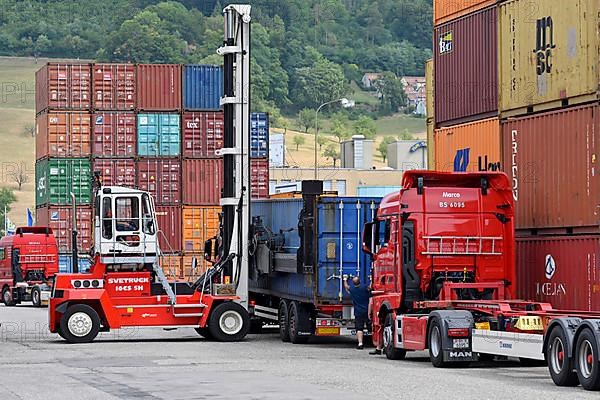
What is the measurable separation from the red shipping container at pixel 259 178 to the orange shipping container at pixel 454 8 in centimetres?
2372

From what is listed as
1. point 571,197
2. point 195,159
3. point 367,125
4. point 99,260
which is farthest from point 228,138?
point 367,125

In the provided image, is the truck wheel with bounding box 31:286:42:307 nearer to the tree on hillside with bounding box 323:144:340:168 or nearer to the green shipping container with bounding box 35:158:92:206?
the green shipping container with bounding box 35:158:92:206

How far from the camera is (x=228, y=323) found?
28844 millimetres

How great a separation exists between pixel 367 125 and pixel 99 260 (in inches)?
5712

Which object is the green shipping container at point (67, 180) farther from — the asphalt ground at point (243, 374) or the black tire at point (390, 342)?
the black tire at point (390, 342)

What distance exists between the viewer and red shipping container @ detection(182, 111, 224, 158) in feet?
162

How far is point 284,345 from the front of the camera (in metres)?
27.4

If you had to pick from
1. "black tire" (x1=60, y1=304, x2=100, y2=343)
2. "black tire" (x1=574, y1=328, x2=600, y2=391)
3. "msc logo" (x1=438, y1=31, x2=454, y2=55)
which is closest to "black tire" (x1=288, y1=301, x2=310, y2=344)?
"black tire" (x1=60, y1=304, x2=100, y2=343)

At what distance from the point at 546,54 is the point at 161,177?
1133 inches

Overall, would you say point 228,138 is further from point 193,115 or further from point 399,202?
point 193,115

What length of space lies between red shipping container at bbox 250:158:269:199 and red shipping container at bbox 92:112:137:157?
15.3 feet

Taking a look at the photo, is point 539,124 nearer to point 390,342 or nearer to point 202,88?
point 390,342

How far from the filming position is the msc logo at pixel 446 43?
26.9m

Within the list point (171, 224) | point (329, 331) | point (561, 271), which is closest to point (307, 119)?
point (171, 224)
